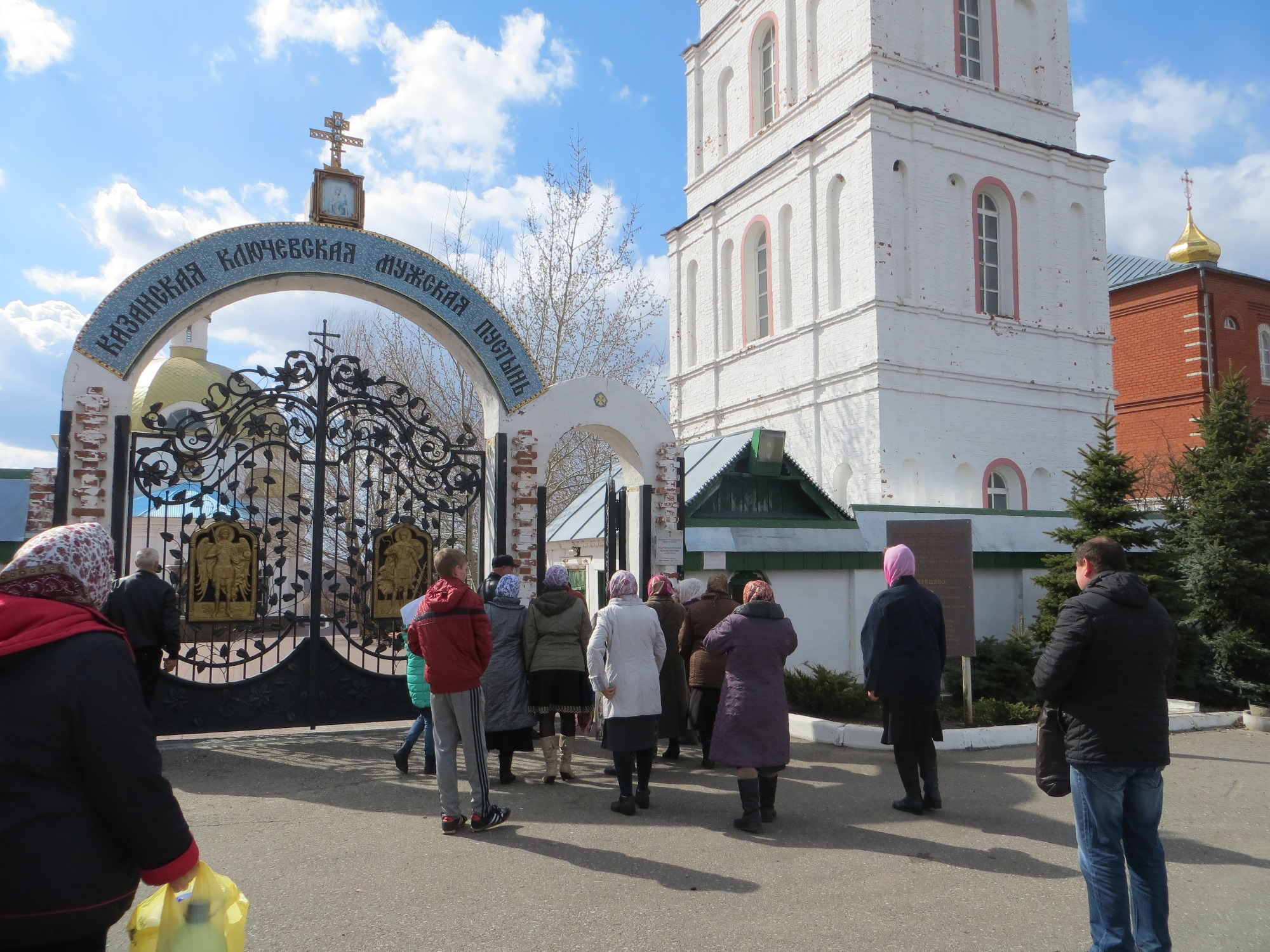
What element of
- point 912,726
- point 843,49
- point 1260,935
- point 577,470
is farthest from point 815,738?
point 843,49

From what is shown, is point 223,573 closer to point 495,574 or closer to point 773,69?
point 495,574

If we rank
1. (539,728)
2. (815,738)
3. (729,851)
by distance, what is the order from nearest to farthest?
(729,851) → (539,728) → (815,738)

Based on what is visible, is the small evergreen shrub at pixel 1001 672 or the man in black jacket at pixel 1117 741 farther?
the small evergreen shrub at pixel 1001 672

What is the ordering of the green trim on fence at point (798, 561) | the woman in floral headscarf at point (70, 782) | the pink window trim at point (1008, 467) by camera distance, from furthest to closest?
the pink window trim at point (1008, 467) → the green trim on fence at point (798, 561) → the woman in floral headscarf at point (70, 782)

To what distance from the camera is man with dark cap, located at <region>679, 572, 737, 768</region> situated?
7.37 metres

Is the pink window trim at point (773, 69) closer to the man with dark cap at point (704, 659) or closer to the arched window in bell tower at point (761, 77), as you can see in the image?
the arched window in bell tower at point (761, 77)

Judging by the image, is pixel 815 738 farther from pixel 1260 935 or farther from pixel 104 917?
pixel 104 917

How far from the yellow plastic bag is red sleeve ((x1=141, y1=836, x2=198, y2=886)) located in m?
0.03

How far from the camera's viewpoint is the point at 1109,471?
39.4 feet

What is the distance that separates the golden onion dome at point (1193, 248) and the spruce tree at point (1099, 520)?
2336cm

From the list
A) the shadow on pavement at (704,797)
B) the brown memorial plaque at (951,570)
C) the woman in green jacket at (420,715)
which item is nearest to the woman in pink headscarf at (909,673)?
the shadow on pavement at (704,797)

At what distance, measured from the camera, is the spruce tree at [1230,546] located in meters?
11.2

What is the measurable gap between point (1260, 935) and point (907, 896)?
1.55 metres

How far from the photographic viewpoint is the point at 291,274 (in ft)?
27.7
